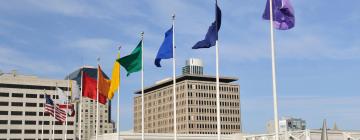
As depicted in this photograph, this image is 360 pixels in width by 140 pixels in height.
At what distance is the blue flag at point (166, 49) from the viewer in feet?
127

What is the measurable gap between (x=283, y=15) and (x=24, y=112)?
436ft

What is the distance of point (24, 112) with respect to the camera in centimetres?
14950

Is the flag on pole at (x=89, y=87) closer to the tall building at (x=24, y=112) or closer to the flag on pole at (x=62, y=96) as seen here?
the flag on pole at (x=62, y=96)

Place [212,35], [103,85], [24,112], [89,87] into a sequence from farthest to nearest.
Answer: [24,112]
[89,87]
[103,85]
[212,35]

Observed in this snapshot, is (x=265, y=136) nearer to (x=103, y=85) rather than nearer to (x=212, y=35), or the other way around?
(x=103, y=85)

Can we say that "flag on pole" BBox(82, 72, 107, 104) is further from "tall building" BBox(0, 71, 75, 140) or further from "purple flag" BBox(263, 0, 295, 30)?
"tall building" BBox(0, 71, 75, 140)

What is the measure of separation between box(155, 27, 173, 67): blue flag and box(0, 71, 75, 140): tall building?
11190 centimetres

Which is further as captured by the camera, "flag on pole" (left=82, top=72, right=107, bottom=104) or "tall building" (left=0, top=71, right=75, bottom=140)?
"tall building" (left=0, top=71, right=75, bottom=140)

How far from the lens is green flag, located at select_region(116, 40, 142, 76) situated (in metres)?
40.7

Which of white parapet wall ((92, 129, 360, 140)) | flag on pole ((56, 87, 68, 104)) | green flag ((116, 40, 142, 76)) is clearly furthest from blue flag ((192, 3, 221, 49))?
white parapet wall ((92, 129, 360, 140))

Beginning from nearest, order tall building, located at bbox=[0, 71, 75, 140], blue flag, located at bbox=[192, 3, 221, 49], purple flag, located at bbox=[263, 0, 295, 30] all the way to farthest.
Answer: purple flag, located at bbox=[263, 0, 295, 30] → blue flag, located at bbox=[192, 3, 221, 49] → tall building, located at bbox=[0, 71, 75, 140]

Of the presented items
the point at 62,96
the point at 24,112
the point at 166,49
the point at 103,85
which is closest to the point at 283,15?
the point at 166,49

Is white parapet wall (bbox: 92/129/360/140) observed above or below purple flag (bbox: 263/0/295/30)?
below

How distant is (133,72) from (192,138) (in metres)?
59.0
